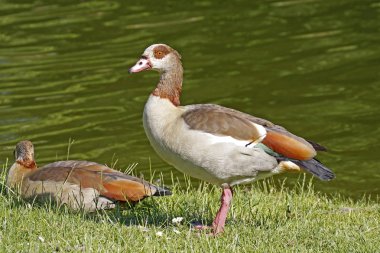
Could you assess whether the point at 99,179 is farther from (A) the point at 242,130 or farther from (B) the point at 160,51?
(A) the point at 242,130

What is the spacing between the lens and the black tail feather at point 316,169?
7961mm

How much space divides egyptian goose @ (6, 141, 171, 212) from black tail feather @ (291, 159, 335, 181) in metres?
1.21

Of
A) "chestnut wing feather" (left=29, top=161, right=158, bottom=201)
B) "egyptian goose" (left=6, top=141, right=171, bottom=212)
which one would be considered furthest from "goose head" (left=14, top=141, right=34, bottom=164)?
"chestnut wing feather" (left=29, top=161, right=158, bottom=201)

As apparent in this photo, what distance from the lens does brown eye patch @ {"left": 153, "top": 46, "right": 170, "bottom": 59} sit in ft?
28.4

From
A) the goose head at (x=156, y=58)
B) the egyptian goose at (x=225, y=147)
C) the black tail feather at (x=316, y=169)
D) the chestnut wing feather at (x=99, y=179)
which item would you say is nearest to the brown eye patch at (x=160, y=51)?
the goose head at (x=156, y=58)

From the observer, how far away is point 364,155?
14.2 meters

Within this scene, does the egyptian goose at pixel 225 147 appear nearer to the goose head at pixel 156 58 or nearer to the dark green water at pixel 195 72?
the goose head at pixel 156 58

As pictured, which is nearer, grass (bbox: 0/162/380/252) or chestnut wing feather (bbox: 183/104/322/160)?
grass (bbox: 0/162/380/252)

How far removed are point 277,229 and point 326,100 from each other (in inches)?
364

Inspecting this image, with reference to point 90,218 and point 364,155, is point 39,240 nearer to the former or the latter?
point 90,218

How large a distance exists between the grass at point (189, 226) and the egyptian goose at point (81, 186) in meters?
0.13

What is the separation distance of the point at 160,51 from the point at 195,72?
994 centimetres

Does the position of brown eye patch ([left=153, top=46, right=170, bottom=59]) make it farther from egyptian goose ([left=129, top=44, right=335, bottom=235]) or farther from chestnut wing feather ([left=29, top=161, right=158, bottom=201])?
chestnut wing feather ([left=29, top=161, right=158, bottom=201])

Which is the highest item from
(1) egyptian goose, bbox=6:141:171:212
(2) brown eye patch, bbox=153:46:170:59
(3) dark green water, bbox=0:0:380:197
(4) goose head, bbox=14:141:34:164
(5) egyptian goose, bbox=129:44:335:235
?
(2) brown eye patch, bbox=153:46:170:59
